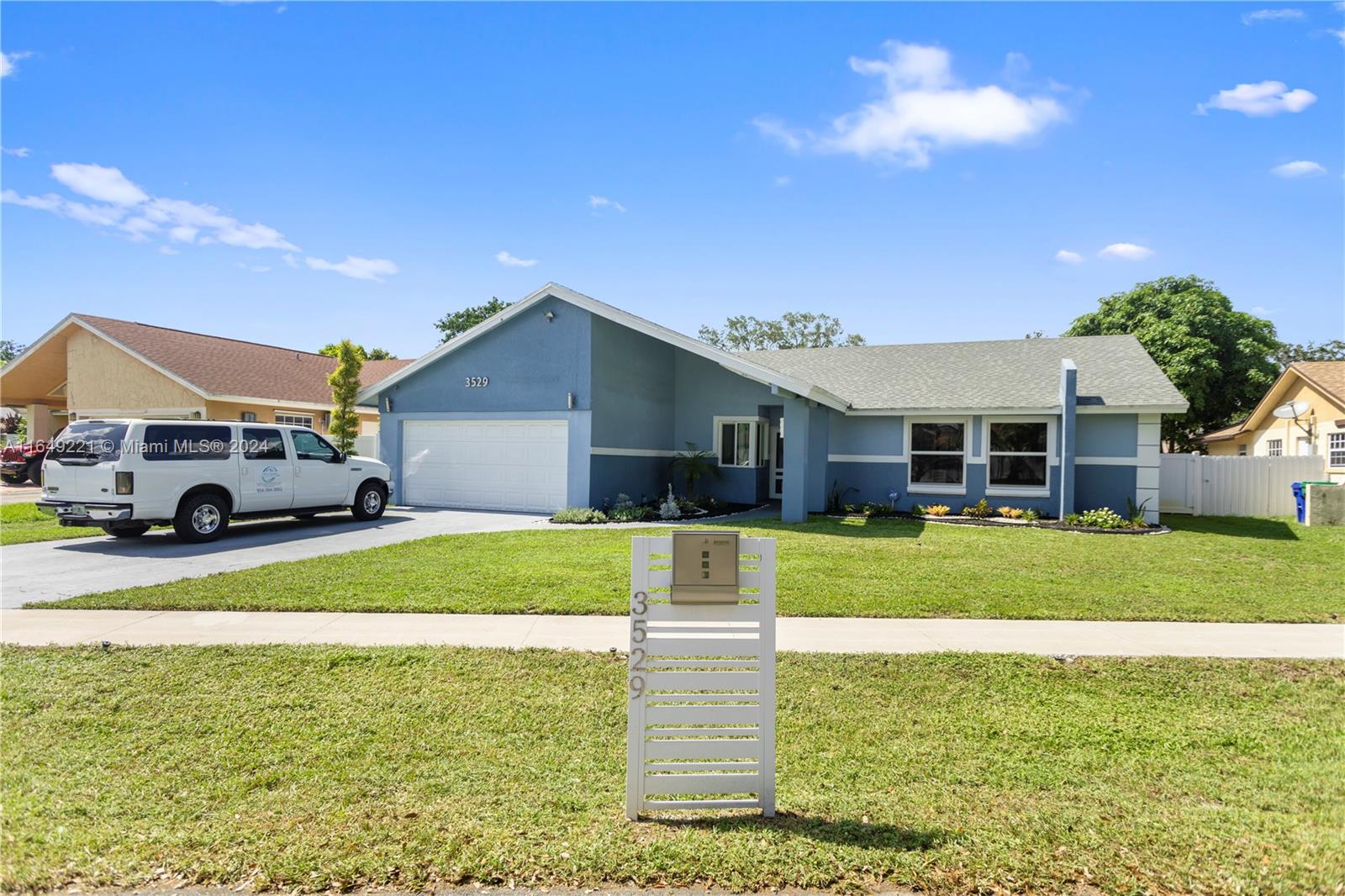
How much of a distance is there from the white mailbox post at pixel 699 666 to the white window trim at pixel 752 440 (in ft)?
47.5

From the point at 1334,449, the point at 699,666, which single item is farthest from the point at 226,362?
the point at 1334,449

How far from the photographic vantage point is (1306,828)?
10.0 feet

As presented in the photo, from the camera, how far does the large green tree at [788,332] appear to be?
2175 inches

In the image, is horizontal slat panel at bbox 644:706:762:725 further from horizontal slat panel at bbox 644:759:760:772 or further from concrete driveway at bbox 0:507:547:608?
concrete driveway at bbox 0:507:547:608

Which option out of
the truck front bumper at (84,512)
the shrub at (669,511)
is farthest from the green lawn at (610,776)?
the shrub at (669,511)

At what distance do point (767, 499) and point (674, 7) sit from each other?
12.1 metres

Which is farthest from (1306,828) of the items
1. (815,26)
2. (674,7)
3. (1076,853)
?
(674,7)

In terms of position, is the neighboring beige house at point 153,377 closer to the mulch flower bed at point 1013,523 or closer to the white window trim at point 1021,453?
the mulch flower bed at point 1013,523

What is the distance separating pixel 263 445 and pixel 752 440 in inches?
429

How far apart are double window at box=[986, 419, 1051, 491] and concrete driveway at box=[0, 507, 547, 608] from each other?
1070cm

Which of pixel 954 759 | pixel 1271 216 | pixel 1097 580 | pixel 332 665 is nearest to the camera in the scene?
pixel 954 759

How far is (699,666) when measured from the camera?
3.22 m

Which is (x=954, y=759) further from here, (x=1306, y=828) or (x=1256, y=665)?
(x=1256, y=665)

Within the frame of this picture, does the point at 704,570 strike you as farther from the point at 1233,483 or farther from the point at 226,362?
the point at 226,362
